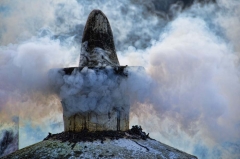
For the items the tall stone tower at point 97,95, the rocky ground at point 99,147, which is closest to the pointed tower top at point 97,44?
the tall stone tower at point 97,95

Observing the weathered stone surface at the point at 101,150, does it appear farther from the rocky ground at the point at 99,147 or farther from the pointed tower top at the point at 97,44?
the pointed tower top at the point at 97,44

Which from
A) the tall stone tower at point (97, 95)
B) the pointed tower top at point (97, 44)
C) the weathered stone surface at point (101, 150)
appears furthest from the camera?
the pointed tower top at point (97, 44)

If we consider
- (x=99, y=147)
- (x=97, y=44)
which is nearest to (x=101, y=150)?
(x=99, y=147)

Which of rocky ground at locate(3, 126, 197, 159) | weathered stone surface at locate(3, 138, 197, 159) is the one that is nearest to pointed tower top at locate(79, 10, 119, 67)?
rocky ground at locate(3, 126, 197, 159)

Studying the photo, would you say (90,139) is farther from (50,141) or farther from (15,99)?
(15,99)

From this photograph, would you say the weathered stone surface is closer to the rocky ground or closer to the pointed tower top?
the rocky ground

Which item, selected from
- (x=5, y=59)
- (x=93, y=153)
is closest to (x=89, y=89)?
(x=93, y=153)

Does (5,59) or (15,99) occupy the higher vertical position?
(5,59)

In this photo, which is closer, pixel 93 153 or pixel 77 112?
pixel 93 153
